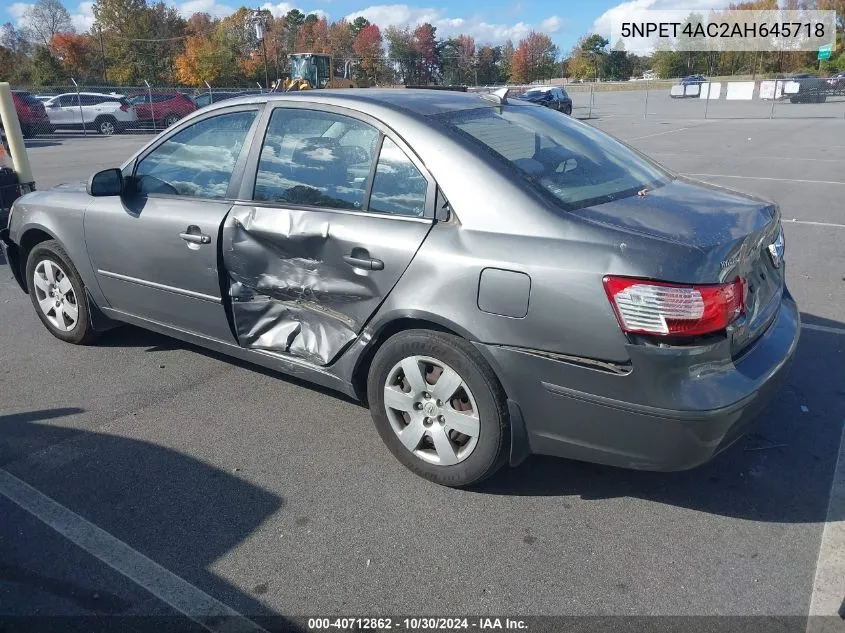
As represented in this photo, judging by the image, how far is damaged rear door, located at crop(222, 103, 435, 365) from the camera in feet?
10.4

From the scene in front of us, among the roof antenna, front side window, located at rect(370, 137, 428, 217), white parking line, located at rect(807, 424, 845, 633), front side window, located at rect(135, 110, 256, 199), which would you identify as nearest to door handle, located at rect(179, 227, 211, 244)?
front side window, located at rect(135, 110, 256, 199)

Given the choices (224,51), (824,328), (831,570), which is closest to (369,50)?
(224,51)

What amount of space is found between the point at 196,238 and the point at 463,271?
5.49 feet

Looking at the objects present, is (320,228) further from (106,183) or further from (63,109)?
(63,109)

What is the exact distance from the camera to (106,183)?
416cm

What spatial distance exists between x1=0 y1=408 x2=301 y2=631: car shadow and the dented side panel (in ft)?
2.50

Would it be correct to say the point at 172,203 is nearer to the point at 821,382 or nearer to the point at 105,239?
the point at 105,239

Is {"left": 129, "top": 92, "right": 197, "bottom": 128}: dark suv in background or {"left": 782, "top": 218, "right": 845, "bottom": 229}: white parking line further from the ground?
{"left": 129, "top": 92, "right": 197, "bottom": 128}: dark suv in background

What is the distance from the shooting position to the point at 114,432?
374 centimetres

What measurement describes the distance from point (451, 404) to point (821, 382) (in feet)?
7.98

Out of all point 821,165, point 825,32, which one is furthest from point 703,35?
point 821,165

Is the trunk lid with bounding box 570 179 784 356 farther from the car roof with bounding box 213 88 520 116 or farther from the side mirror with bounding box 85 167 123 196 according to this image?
the side mirror with bounding box 85 167 123 196

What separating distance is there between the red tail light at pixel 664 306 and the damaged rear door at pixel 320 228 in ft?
3.02

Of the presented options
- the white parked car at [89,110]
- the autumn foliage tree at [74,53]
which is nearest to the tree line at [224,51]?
the autumn foliage tree at [74,53]
